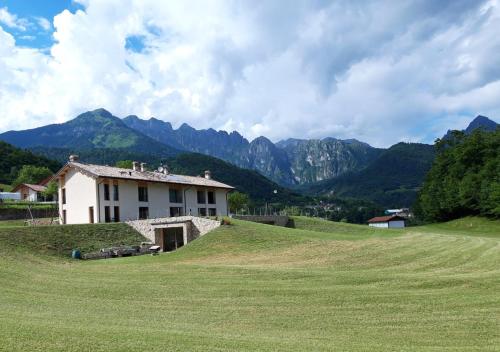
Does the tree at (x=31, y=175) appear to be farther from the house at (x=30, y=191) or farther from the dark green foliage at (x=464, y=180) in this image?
the dark green foliage at (x=464, y=180)

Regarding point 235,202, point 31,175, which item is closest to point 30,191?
point 31,175

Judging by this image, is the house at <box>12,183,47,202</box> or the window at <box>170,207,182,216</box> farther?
the house at <box>12,183,47,202</box>

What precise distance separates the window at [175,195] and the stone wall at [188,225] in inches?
518

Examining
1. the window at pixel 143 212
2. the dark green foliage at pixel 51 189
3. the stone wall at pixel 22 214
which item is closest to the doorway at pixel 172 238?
the window at pixel 143 212

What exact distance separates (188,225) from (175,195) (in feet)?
52.5

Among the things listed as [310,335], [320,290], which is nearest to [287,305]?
[320,290]

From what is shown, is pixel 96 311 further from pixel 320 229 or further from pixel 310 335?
pixel 320 229

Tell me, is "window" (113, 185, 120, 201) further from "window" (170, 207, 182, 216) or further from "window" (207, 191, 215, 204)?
"window" (207, 191, 215, 204)

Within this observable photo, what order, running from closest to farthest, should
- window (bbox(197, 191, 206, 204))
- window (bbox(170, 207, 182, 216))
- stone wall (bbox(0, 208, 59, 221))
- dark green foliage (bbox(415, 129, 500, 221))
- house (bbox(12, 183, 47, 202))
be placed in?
window (bbox(170, 207, 182, 216)) → stone wall (bbox(0, 208, 59, 221)) → window (bbox(197, 191, 206, 204)) → dark green foliage (bbox(415, 129, 500, 221)) → house (bbox(12, 183, 47, 202))

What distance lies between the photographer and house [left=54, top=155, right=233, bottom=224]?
46531 mm

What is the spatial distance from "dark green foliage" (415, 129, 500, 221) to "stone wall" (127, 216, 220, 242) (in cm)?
4595

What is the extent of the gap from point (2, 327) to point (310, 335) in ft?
24.1

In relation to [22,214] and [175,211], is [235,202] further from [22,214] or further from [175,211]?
[22,214]

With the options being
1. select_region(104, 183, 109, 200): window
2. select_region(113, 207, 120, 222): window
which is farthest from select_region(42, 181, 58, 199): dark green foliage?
select_region(104, 183, 109, 200): window
